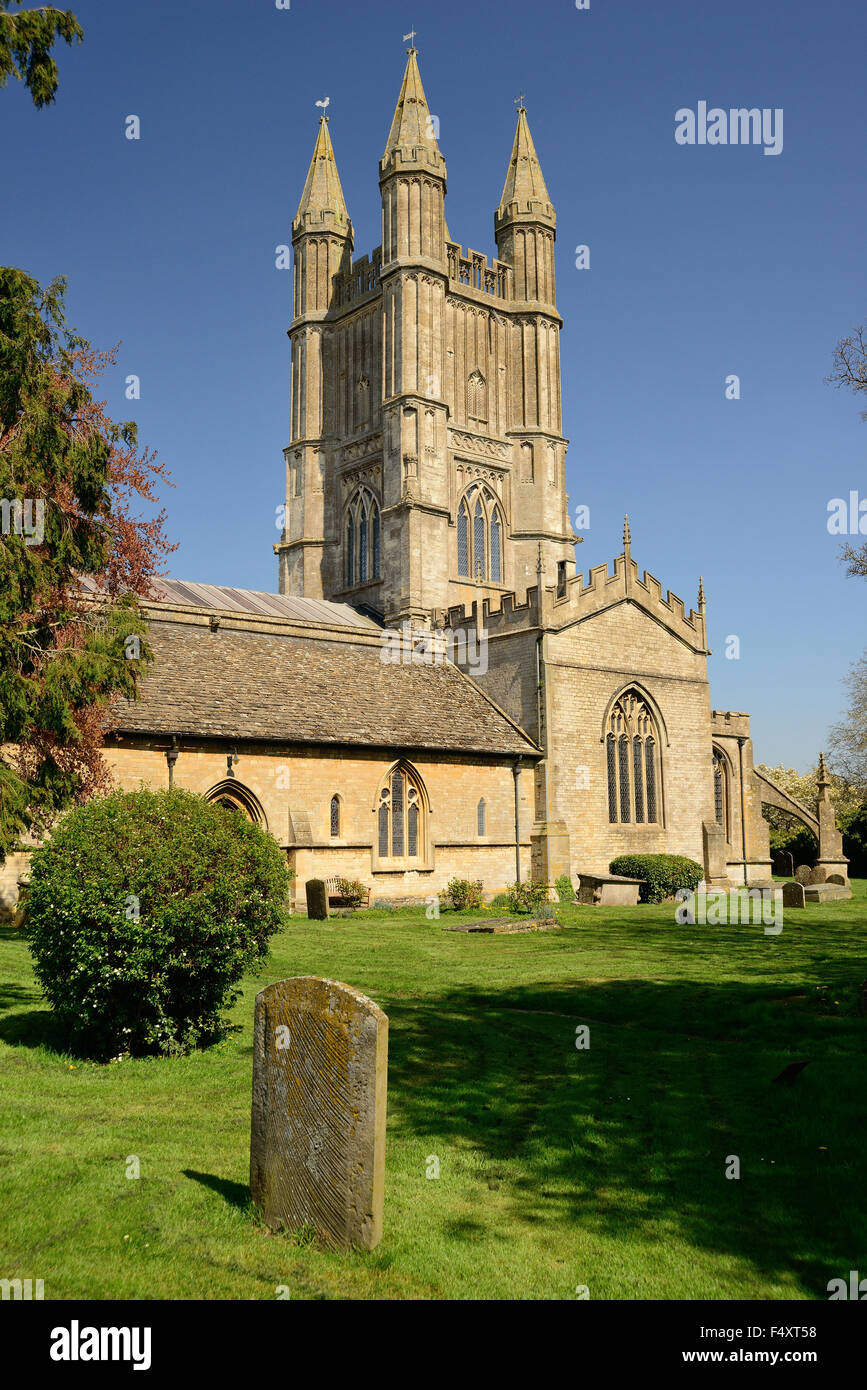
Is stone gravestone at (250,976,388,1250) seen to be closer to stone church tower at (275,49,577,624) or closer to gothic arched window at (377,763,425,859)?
gothic arched window at (377,763,425,859)

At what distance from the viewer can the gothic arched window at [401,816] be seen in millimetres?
27141

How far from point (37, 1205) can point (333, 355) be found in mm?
50366

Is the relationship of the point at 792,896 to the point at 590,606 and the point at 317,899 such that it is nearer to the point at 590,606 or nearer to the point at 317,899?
the point at 590,606

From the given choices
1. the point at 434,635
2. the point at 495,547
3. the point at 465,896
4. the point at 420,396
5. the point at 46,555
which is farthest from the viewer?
the point at 495,547

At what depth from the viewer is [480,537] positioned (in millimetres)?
49094

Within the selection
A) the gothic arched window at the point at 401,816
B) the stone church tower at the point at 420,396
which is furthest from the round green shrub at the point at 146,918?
the stone church tower at the point at 420,396

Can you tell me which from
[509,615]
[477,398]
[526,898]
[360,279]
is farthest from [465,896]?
[360,279]

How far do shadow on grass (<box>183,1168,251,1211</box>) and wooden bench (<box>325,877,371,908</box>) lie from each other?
17875 millimetres

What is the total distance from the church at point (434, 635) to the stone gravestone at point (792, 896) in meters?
4.47

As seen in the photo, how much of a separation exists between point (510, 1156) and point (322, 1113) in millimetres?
2006

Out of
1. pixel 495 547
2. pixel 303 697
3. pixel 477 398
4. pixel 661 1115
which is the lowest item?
pixel 661 1115

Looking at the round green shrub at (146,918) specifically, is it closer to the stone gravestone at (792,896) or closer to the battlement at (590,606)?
the stone gravestone at (792,896)

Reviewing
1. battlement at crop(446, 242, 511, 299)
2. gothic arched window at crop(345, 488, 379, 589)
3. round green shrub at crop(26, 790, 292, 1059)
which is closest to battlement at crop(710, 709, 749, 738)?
gothic arched window at crop(345, 488, 379, 589)

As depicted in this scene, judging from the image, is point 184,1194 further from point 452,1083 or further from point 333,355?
point 333,355
